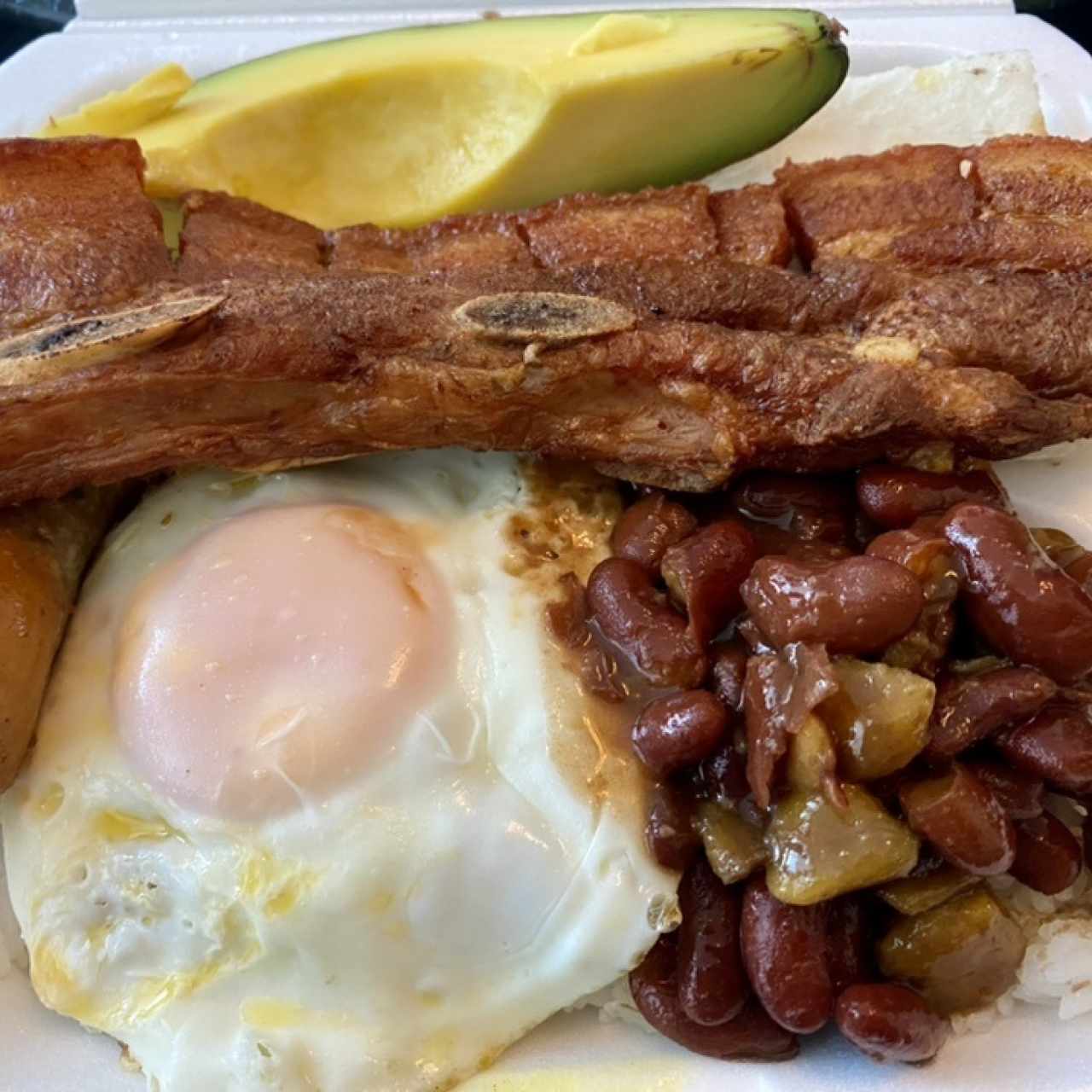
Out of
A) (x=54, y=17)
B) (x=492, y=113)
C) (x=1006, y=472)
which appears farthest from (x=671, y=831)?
(x=54, y=17)

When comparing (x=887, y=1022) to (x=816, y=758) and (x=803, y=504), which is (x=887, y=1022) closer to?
(x=816, y=758)

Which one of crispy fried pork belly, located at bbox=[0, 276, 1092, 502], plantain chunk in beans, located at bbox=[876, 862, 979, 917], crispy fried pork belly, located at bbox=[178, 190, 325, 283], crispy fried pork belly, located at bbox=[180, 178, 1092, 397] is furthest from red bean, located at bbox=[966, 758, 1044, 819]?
crispy fried pork belly, located at bbox=[178, 190, 325, 283]

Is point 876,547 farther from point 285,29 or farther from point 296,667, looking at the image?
point 285,29

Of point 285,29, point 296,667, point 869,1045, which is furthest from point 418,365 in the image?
point 285,29

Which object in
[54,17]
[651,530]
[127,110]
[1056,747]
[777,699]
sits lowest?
[1056,747]

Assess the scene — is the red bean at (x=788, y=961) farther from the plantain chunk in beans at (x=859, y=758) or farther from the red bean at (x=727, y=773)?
the red bean at (x=727, y=773)

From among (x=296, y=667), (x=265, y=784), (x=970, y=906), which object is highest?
(x=296, y=667)
